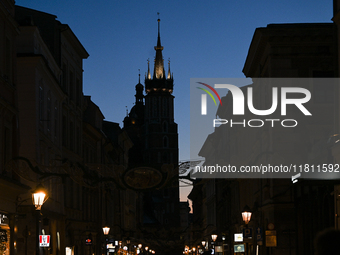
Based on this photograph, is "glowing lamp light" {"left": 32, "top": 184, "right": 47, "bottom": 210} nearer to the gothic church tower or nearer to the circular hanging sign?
the circular hanging sign

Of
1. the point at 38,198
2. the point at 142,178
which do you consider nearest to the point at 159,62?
the point at 142,178

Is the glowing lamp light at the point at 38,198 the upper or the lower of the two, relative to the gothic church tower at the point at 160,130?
lower

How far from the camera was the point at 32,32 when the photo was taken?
30516 millimetres

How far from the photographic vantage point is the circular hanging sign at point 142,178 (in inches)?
843

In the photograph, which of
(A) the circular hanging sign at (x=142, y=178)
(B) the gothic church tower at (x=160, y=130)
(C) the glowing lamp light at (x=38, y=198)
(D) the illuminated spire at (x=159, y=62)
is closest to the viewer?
(C) the glowing lamp light at (x=38, y=198)

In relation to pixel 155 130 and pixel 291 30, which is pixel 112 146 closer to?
pixel 291 30

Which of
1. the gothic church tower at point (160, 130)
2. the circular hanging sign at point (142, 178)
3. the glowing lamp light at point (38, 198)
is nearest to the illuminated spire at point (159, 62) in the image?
the gothic church tower at point (160, 130)

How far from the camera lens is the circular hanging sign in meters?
21.4

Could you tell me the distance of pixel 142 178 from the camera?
2153cm

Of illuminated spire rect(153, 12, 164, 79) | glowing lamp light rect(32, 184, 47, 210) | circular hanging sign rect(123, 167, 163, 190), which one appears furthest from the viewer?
illuminated spire rect(153, 12, 164, 79)

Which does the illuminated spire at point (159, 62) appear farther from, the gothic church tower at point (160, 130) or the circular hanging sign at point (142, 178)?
the circular hanging sign at point (142, 178)

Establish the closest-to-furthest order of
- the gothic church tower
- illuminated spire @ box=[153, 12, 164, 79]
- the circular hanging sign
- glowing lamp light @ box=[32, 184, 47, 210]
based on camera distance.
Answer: glowing lamp light @ box=[32, 184, 47, 210]
the circular hanging sign
the gothic church tower
illuminated spire @ box=[153, 12, 164, 79]

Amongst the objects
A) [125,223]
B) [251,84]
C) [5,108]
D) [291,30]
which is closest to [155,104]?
[125,223]

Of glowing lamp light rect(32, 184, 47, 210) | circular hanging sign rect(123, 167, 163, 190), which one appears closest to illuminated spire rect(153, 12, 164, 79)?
circular hanging sign rect(123, 167, 163, 190)
